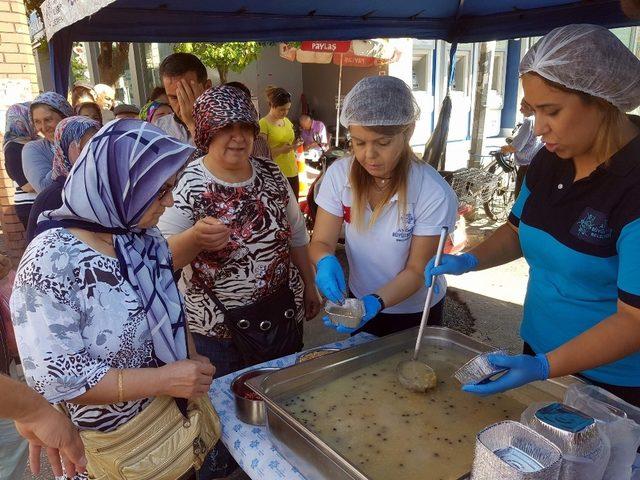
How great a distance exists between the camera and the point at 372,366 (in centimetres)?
144

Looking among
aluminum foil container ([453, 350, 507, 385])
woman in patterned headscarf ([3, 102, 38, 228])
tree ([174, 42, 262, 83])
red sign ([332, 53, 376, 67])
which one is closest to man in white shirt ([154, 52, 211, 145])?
→ woman in patterned headscarf ([3, 102, 38, 228])

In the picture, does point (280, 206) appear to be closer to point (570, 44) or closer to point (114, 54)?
Result: point (570, 44)

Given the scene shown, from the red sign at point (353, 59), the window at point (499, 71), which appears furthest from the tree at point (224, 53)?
the window at point (499, 71)

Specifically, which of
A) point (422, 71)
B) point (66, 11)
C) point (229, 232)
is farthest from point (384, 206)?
point (422, 71)

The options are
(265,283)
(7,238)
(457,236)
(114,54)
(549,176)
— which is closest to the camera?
(549,176)

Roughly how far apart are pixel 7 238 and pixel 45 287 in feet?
14.8

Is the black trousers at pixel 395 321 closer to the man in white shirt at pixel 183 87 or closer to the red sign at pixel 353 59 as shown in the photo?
the man in white shirt at pixel 183 87

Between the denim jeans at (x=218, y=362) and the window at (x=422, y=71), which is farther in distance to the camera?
the window at (x=422, y=71)

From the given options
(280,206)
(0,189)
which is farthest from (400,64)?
(280,206)

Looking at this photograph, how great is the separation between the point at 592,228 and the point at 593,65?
423mm

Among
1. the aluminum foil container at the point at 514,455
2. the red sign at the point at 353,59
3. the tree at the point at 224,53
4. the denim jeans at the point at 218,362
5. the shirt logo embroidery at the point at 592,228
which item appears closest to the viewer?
the aluminum foil container at the point at 514,455

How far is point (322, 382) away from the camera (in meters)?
1.35

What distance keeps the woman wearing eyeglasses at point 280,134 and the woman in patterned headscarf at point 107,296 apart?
4162 mm

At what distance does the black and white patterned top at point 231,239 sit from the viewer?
67.9 inches
